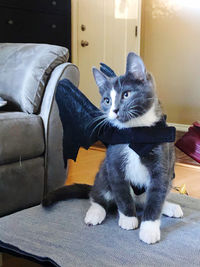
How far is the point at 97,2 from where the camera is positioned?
11.8 feet

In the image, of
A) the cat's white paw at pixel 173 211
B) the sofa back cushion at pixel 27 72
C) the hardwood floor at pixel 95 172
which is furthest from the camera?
the hardwood floor at pixel 95 172

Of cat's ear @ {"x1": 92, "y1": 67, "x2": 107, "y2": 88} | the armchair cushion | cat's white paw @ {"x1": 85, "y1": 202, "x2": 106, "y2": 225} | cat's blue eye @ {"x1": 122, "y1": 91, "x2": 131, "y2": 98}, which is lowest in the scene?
cat's white paw @ {"x1": 85, "y1": 202, "x2": 106, "y2": 225}

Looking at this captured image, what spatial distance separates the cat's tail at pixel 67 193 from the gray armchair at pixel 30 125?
0.33 m

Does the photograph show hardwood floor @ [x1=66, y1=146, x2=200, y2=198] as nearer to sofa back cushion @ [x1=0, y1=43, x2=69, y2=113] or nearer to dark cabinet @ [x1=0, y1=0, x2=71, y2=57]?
sofa back cushion @ [x1=0, y1=43, x2=69, y2=113]

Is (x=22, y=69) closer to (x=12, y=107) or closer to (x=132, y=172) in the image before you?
(x=12, y=107)

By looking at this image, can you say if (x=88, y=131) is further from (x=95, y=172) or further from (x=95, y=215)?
(x=95, y=172)

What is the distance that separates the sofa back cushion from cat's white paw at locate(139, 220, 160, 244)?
88 cm

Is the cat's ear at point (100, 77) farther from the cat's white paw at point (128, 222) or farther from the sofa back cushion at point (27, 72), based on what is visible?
the sofa back cushion at point (27, 72)

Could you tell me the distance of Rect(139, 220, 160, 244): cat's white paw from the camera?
98 centimetres

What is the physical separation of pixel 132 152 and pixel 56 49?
3.01ft

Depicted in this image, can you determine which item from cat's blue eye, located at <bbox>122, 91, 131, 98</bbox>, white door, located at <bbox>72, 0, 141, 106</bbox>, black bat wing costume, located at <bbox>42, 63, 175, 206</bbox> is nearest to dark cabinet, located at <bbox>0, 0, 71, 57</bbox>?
white door, located at <bbox>72, 0, 141, 106</bbox>

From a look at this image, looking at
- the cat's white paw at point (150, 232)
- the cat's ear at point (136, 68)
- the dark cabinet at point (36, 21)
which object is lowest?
the cat's white paw at point (150, 232)

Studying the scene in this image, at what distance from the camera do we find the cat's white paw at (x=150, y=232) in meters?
0.98

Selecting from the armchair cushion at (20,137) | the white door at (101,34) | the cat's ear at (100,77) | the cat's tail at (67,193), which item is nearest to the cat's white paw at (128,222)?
the cat's tail at (67,193)
